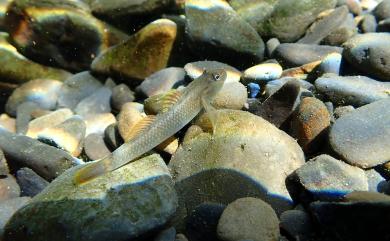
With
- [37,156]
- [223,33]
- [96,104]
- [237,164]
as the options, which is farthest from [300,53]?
[37,156]

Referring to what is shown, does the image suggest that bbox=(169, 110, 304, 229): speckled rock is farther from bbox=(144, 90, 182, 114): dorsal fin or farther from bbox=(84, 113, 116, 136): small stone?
bbox=(84, 113, 116, 136): small stone

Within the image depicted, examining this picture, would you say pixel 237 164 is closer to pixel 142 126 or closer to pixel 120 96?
pixel 142 126

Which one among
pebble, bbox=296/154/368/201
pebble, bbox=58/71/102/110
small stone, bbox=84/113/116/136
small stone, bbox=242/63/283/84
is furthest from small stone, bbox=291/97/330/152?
pebble, bbox=58/71/102/110

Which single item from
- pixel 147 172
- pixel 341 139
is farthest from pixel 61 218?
pixel 341 139

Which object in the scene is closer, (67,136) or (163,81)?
(67,136)

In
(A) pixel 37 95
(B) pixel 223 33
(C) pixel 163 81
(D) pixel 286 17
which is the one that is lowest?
(A) pixel 37 95
